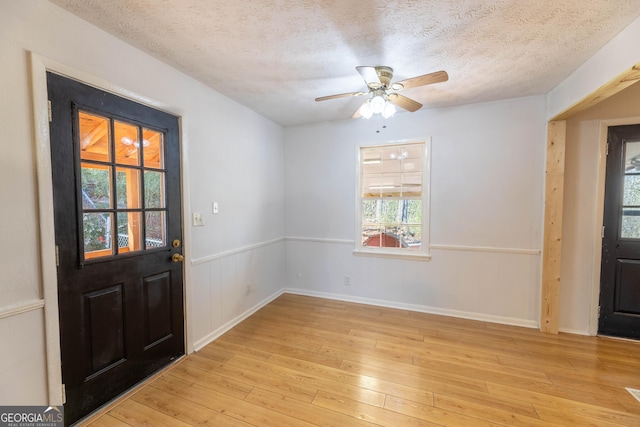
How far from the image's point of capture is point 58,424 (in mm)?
1489

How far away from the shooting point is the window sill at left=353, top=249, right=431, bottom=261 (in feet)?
10.6

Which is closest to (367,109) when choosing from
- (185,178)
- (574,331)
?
(185,178)

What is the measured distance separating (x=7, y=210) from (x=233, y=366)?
1805mm

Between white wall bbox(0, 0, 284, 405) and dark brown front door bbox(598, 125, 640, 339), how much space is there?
3.75m

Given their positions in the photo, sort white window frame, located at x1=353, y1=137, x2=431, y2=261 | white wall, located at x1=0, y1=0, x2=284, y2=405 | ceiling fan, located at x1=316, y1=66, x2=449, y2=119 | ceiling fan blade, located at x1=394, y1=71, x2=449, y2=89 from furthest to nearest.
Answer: white window frame, located at x1=353, y1=137, x2=431, y2=261 < ceiling fan, located at x1=316, y1=66, x2=449, y2=119 < ceiling fan blade, located at x1=394, y1=71, x2=449, y2=89 < white wall, located at x1=0, y1=0, x2=284, y2=405

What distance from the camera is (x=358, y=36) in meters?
1.73

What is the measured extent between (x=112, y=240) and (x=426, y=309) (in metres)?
3.32

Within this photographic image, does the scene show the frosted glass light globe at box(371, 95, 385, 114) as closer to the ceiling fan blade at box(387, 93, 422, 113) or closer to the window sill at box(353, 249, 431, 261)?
the ceiling fan blade at box(387, 93, 422, 113)

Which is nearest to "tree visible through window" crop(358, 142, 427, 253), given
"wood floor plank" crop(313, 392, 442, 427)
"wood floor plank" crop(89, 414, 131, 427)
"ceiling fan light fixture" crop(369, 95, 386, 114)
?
"ceiling fan light fixture" crop(369, 95, 386, 114)

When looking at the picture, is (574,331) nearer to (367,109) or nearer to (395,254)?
(395,254)

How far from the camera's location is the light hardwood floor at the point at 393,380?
167 centimetres

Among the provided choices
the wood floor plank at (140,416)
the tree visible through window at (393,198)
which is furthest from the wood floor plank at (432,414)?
the tree visible through window at (393,198)

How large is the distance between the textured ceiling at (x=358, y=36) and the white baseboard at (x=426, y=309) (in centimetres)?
251

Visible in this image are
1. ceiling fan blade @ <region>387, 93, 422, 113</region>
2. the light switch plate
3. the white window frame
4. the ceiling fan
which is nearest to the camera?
the ceiling fan
